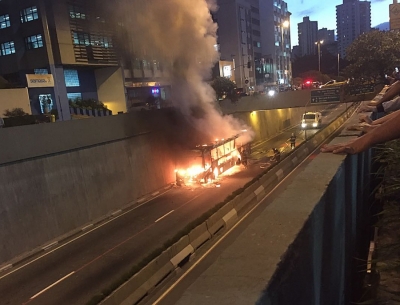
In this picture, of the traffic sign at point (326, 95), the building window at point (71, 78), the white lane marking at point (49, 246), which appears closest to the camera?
the white lane marking at point (49, 246)

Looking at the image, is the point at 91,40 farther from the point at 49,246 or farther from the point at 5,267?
the point at 5,267

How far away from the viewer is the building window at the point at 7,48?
30.8m

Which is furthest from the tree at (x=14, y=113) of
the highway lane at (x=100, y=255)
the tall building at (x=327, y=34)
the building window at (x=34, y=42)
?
the tall building at (x=327, y=34)

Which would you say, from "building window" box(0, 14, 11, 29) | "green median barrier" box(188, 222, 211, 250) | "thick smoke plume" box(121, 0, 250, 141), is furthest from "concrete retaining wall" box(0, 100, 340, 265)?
"building window" box(0, 14, 11, 29)

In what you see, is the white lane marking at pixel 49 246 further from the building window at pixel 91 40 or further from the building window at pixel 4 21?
the building window at pixel 4 21

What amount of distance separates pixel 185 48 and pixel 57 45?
11.0 m

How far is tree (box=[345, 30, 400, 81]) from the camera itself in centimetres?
2025

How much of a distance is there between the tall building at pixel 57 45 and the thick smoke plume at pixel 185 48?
171 cm

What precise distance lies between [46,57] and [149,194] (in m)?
16.0

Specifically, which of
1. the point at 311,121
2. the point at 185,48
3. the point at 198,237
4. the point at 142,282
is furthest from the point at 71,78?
the point at 142,282

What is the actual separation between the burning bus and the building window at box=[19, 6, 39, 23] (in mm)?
18595

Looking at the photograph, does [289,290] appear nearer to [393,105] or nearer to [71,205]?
[393,105]

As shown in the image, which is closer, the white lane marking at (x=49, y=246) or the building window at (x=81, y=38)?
the white lane marking at (x=49, y=246)

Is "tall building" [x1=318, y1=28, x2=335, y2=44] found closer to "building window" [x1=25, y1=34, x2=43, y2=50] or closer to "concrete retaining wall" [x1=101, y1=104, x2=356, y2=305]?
"building window" [x1=25, y1=34, x2=43, y2=50]
